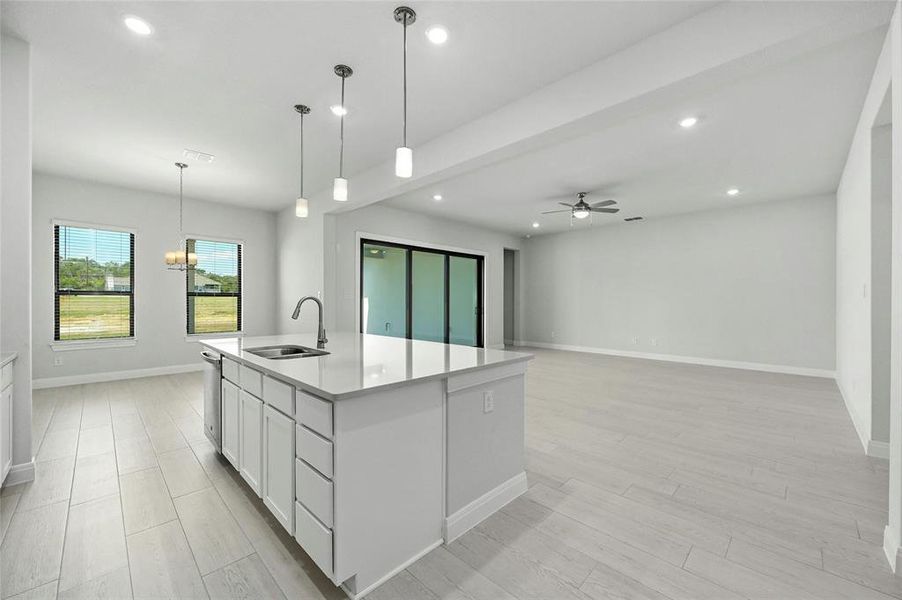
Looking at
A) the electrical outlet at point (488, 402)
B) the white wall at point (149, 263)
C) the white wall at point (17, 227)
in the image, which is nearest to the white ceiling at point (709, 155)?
the electrical outlet at point (488, 402)

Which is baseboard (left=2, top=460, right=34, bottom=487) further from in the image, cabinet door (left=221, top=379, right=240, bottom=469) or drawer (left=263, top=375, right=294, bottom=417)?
drawer (left=263, top=375, right=294, bottom=417)

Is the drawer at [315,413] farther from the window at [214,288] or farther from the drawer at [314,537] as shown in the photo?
the window at [214,288]

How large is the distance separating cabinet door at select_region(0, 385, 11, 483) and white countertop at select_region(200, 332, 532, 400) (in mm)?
1063

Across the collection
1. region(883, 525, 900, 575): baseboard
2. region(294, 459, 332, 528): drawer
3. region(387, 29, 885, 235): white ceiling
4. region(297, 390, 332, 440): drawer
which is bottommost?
region(883, 525, 900, 575): baseboard

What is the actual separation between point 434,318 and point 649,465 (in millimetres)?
5264

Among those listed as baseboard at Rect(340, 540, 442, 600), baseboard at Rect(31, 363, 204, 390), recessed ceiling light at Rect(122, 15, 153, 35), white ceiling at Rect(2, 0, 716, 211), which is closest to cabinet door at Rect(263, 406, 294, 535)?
baseboard at Rect(340, 540, 442, 600)

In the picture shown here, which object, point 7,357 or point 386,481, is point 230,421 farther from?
point 386,481

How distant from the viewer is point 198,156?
439cm

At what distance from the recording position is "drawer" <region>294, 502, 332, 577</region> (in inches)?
60.4

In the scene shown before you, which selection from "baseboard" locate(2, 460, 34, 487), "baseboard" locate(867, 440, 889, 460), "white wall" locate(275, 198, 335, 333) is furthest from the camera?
"white wall" locate(275, 198, 335, 333)

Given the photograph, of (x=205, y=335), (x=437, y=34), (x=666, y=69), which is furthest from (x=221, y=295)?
(x=666, y=69)

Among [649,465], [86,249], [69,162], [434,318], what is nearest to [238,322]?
[86,249]

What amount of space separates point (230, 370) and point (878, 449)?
474 cm

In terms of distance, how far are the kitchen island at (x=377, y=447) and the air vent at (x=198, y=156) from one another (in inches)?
122
